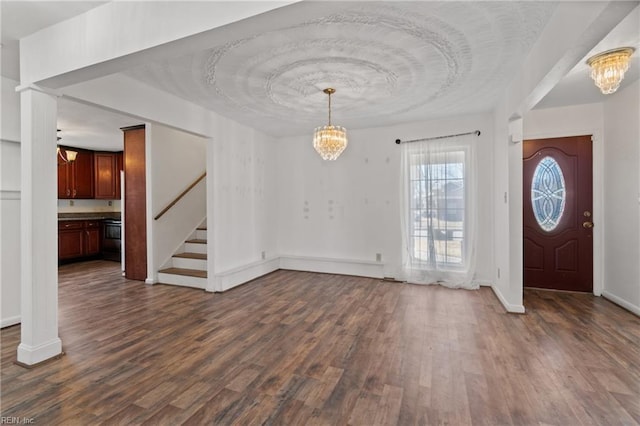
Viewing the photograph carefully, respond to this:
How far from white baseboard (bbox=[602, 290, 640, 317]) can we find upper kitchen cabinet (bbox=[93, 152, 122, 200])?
966cm

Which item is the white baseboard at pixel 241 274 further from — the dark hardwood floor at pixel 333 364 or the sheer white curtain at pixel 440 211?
the sheer white curtain at pixel 440 211

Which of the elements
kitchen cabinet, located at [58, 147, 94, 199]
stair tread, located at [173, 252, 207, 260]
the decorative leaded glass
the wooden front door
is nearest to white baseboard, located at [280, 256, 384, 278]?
stair tread, located at [173, 252, 207, 260]

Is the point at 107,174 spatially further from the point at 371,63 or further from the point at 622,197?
the point at 622,197

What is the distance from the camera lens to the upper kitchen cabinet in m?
7.29

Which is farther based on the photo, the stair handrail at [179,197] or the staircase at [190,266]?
the stair handrail at [179,197]

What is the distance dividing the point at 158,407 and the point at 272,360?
2.79ft

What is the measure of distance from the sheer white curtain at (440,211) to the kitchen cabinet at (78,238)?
695cm

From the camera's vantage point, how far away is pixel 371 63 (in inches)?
111

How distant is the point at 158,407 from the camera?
1.85 meters

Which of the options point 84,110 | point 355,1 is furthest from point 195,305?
point 355,1

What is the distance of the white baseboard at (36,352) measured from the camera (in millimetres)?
2337

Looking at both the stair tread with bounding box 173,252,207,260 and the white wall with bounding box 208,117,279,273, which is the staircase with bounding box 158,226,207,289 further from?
the white wall with bounding box 208,117,279,273

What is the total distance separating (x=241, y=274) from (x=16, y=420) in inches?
122

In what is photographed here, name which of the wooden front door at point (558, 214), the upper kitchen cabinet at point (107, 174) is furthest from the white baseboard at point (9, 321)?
the wooden front door at point (558, 214)
